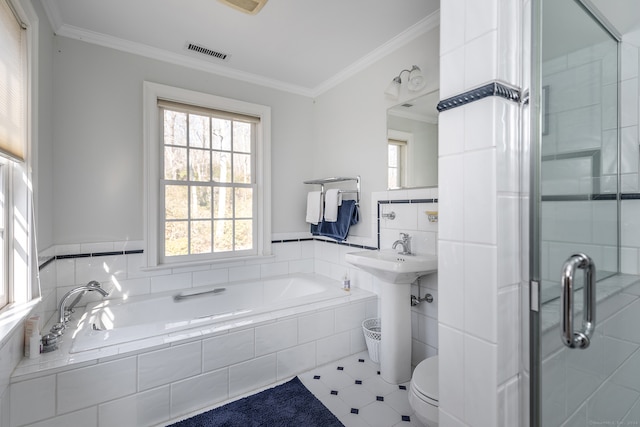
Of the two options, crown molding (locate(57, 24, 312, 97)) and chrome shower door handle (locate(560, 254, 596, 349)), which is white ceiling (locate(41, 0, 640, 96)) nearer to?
crown molding (locate(57, 24, 312, 97))

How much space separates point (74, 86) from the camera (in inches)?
89.6

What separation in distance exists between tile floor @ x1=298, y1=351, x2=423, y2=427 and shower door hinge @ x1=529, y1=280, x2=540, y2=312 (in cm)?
109

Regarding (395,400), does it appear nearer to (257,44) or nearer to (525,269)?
(525,269)

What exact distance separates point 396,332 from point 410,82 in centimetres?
180

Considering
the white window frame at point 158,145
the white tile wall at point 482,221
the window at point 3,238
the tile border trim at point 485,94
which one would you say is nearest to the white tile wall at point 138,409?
→ the window at point 3,238

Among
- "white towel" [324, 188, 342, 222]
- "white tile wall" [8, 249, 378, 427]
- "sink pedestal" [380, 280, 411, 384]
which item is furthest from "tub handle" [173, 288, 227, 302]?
"sink pedestal" [380, 280, 411, 384]

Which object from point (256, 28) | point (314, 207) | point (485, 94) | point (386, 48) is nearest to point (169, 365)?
point (314, 207)

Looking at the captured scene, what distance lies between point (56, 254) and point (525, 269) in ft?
9.46

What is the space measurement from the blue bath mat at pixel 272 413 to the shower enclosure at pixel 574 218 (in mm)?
1182

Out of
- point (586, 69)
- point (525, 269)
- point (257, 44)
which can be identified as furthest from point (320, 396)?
point (257, 44)

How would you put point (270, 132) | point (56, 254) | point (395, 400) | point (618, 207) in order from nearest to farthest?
1. point (618, 207)
2. point (395, 400)
3. point (56, 254)
4. point (270, 132)

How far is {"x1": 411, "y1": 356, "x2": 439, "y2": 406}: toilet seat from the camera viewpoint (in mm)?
1396

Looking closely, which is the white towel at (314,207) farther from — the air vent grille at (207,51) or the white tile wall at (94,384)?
the white tile wall at (94,384)

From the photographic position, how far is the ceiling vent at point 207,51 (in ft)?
8.18
